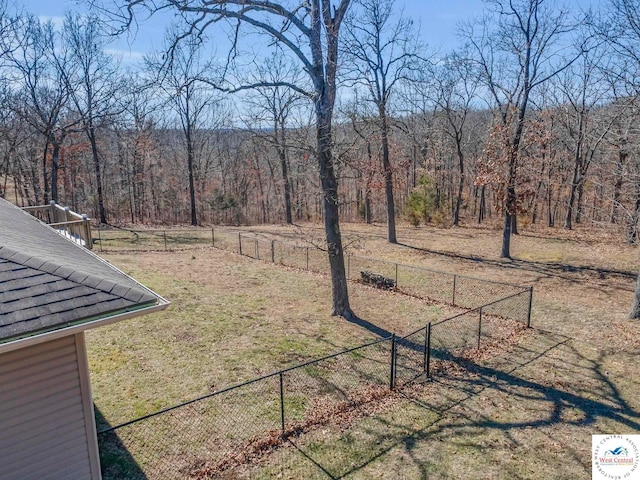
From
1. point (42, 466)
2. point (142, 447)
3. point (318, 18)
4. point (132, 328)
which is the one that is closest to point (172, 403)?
point (142, 447)

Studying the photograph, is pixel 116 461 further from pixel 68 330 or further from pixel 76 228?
pixel 76 228

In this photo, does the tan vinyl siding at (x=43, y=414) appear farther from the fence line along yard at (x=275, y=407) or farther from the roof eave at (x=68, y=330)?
the roof eave at (x=68, y=330)

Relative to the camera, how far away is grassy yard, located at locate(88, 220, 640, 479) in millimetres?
6672

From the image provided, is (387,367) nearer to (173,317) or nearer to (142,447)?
(142,447)

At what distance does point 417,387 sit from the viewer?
891cm

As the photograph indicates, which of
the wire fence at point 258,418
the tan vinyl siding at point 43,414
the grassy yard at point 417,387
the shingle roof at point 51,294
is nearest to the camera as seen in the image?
the shingle roof at point 51,294

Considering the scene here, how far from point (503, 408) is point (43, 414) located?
768 cm

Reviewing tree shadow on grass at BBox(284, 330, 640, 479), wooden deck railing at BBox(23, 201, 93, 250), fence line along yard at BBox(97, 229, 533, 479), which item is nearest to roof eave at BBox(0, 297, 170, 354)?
fence line along yard at BBox(97, 229, 533, 479)

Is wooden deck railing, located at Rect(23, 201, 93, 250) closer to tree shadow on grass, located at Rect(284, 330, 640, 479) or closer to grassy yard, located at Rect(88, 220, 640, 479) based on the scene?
grassy yard, located at Rect(88, 220, 640, 479)

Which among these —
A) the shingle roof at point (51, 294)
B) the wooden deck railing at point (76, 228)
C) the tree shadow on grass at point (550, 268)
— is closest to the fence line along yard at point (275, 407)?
the shingle roof at point (51, 294)
